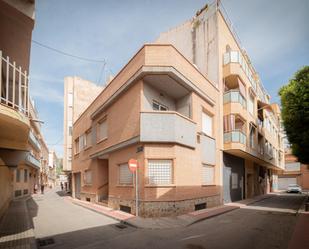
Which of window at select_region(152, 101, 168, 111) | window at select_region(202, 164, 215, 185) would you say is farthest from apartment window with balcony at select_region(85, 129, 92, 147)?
window at select_region(202, 164, 215, 185)

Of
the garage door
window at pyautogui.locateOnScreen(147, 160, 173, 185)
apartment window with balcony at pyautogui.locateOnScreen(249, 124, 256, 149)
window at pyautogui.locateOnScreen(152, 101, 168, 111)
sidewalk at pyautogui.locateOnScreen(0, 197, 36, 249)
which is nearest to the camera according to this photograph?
sidewalk at pyautogui.locateOnScreen(0, 197, 36, 249)

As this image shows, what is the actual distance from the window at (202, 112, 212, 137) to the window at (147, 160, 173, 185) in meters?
4.75

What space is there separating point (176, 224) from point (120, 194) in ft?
15.5

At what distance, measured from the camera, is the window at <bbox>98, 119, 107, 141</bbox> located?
59.9ft

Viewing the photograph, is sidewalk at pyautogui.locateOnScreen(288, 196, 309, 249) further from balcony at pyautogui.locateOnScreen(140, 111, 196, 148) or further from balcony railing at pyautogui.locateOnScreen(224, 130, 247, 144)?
balcony railing at pyautogui.locateOnScreen(224, 130, 247, 144)

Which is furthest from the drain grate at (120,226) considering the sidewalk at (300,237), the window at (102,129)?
the window at (102,129)

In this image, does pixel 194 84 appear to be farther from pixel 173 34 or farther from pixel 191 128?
pixel 173 34

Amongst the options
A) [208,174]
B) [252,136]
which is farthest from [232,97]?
[252,136]

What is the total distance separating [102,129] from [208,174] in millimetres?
8352

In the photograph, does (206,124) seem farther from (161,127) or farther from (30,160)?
(30,160)

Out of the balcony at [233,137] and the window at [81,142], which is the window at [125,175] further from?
the window at [81,142]

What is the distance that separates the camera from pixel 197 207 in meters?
14.5

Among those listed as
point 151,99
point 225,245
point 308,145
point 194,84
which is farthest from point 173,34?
point 225,245

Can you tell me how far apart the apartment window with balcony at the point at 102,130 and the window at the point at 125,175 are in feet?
13.2
